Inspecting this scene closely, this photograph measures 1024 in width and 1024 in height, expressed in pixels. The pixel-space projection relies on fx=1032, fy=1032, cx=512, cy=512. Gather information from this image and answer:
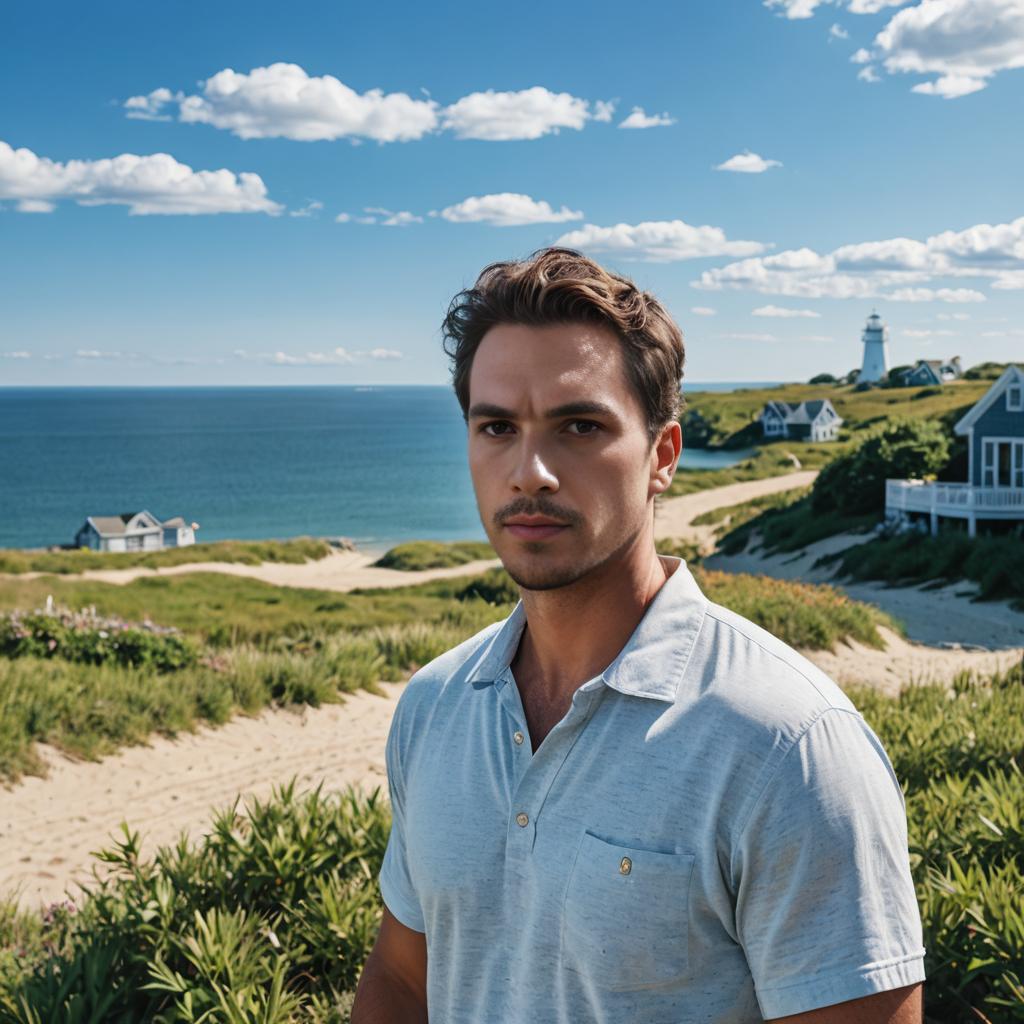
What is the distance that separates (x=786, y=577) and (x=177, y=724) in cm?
2149

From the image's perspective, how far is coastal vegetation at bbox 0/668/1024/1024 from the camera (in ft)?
13.9

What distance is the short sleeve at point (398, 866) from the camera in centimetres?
246

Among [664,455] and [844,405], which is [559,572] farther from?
[844,405]

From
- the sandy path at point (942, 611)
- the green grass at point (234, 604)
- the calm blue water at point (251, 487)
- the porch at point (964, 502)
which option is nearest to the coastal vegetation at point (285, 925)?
the green grass at point (234, 604)

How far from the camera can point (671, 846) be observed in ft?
6.09

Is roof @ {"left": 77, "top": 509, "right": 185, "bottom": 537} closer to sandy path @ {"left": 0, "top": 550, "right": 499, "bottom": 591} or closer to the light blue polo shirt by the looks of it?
sandy path @ {"left": 0, "top": 550, "right": 499, "bottom": 591}

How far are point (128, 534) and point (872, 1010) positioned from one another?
64.4 m

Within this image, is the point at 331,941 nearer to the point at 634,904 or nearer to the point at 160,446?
the point at 634,904

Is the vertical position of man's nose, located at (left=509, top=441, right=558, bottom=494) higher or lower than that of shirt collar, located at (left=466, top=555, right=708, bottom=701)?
higher

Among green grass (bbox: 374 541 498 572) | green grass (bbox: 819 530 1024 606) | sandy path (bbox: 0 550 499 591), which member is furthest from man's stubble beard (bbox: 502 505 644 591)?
green grass (bbox: 374 541 498 572)

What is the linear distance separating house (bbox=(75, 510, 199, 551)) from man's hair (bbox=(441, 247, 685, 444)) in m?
62.6

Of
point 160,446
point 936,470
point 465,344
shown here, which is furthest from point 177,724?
point 160,446

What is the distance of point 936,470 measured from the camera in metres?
33.0

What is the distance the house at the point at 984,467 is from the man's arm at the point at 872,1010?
2857 cm
